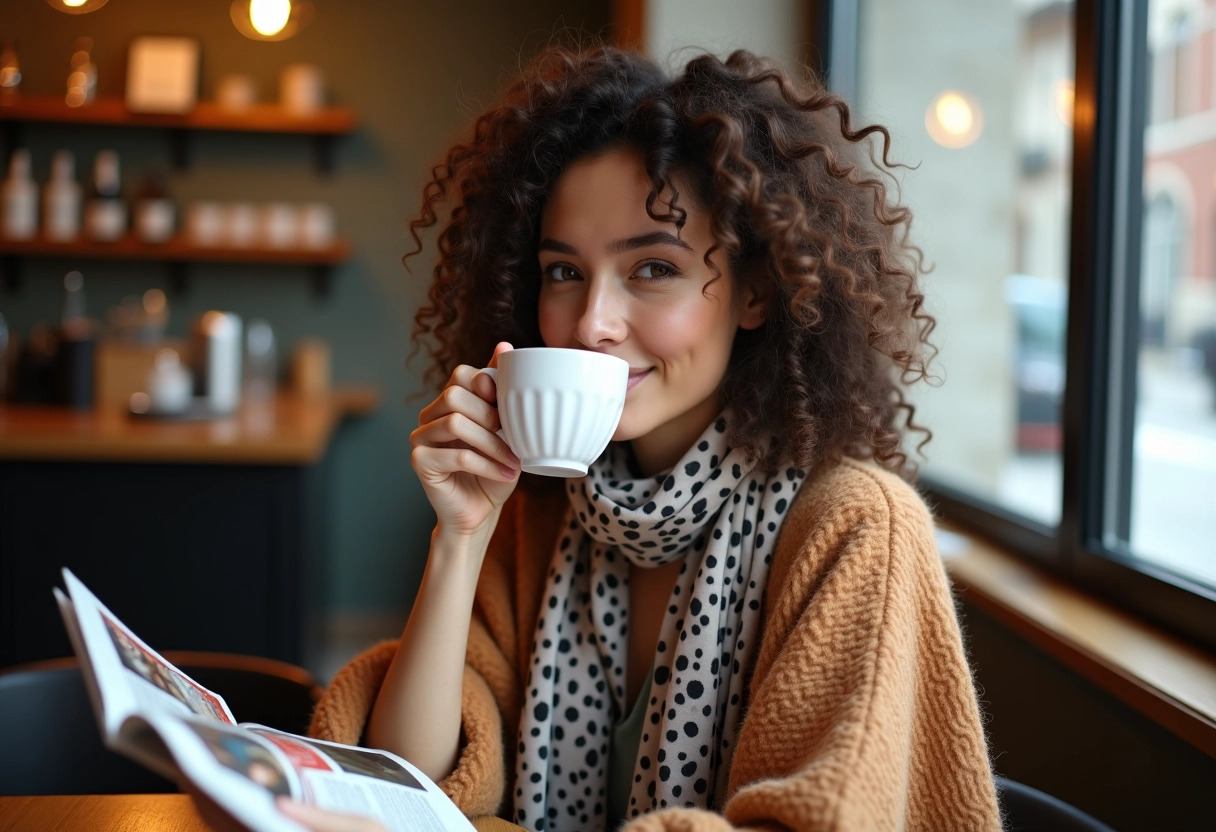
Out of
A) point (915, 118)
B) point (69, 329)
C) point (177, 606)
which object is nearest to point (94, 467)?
point (177, 606)

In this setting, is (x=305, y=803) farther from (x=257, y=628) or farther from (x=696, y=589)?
(x=257, y=628)

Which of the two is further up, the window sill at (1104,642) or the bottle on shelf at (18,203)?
the bottle on shelf at (18,203)

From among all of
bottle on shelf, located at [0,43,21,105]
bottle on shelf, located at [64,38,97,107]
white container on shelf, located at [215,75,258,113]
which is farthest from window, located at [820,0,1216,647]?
bottle on shelf, located at [0,43,21,105]

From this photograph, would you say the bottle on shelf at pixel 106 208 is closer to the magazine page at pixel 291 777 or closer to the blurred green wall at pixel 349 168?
the blurred green wall at pixel 349 168

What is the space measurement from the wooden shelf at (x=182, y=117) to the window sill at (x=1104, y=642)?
314cm

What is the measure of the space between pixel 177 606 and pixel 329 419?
0.82 m

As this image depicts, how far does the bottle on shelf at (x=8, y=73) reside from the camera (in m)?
3.99

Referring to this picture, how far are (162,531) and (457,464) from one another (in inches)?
82.4

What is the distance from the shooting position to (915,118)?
9.59ft

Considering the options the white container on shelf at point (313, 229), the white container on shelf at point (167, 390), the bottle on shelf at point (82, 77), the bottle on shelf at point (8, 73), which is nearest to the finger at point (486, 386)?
the white container on shelf at point (167, 390)

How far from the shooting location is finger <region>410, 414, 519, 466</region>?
3.21ft

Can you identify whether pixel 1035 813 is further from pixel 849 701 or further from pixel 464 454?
pixel 464 454

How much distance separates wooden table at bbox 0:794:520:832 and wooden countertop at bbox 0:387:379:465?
6.04 feet

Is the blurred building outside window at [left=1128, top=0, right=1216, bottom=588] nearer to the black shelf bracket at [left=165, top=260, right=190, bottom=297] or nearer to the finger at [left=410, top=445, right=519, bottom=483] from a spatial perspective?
the finger at [left=410, top=445, right=519, bottom=483]
